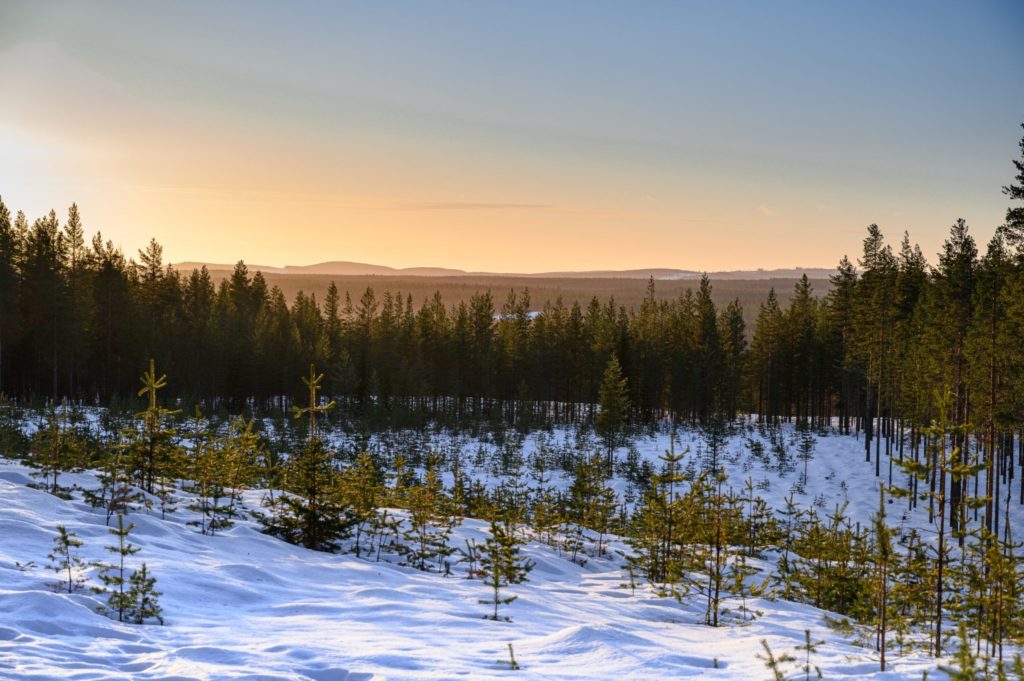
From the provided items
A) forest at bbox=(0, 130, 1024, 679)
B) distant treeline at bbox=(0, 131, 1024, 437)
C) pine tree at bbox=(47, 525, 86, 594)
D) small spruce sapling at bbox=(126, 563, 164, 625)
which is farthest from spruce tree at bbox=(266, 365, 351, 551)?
distant treeline at bbox=(0, 131, 1024, 437)

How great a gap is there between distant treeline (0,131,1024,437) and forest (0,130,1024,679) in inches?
10.3

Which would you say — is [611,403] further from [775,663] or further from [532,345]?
[775,663]

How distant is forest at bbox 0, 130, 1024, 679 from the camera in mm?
13039

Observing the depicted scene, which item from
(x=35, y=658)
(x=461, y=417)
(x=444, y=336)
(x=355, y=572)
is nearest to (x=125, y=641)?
(x=35, y=658)

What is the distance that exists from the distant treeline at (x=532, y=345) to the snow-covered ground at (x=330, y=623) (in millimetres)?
24127

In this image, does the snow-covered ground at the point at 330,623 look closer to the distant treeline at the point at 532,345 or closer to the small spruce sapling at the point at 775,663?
the small spruce sapling at the point at 775,663

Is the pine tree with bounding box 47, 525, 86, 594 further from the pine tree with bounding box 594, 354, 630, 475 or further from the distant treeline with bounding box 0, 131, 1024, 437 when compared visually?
the pine tree with bounding box 594, 354, 630, 475

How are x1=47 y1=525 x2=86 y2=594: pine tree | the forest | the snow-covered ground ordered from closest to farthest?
1. the snow-covered ground
2. x1=47 y1=525 x2=86 y2=594: pine tree
3. the forest

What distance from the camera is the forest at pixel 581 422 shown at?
13039 mm

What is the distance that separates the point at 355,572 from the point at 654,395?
187 ft

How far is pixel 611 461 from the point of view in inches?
1663

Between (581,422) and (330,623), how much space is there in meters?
48.8

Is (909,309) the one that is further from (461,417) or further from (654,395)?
(461,417)

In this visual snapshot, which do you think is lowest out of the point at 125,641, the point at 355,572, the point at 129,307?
the point at 355,572
